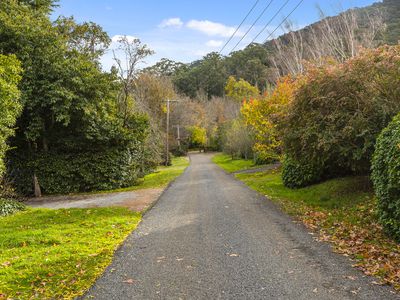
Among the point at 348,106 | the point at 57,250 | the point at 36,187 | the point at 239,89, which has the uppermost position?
the point at 239,89

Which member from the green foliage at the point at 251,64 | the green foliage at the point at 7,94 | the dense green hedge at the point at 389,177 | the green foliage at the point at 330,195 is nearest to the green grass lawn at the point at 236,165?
the green foliage at the point at 330,195

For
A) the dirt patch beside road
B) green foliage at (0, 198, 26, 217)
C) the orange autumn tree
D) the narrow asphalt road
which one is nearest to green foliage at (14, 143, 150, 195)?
the dirt patch beside road

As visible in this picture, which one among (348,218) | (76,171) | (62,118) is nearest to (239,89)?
(76,171)

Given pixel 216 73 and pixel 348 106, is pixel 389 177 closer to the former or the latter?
pixel 348 106

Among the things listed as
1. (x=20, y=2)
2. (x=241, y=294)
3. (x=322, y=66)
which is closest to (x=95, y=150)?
(x=20, y=2)

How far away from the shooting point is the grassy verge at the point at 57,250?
6.06m

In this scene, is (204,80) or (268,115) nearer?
(268,115)

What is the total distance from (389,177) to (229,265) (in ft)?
12.8

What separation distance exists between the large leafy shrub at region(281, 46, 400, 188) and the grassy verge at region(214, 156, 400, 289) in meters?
1.19

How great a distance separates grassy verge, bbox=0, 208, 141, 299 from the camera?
606 centimetres

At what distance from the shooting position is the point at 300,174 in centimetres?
1680

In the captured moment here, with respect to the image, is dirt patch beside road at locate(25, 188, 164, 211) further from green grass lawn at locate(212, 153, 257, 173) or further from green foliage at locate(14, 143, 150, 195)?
green grass lawn at locate(212, 153, 257, 173)

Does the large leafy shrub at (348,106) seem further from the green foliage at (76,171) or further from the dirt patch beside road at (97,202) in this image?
the green foliage at (76,171)

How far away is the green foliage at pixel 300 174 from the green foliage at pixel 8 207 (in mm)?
11860
